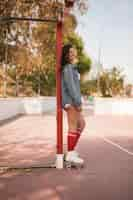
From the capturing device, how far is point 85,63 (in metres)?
59.2

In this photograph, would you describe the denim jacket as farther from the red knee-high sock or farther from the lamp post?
the red knee-high sock

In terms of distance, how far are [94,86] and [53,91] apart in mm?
19487

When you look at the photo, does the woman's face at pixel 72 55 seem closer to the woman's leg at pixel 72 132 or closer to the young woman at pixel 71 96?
the young woman at pixel 71 96

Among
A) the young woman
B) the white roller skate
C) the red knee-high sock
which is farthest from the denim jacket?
the white roller skate

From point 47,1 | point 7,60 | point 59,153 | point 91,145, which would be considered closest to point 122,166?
point 59,153

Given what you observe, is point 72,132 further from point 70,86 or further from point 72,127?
point 70,86

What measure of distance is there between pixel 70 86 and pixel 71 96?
0.17 metres

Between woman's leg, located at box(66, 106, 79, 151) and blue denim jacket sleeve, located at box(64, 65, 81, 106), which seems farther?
woman's leg, located at box(66, 106, 79, 151)

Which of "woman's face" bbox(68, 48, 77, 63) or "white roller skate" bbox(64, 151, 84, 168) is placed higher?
"woman's face" bbox(68, 48, 77, 63)

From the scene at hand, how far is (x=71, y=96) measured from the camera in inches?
275

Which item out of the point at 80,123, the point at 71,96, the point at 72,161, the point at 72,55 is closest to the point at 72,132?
the point at 80,123

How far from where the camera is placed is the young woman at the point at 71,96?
22.9ft

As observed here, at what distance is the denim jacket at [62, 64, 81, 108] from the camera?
696cm

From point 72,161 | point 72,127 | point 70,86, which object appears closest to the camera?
point 70,86
